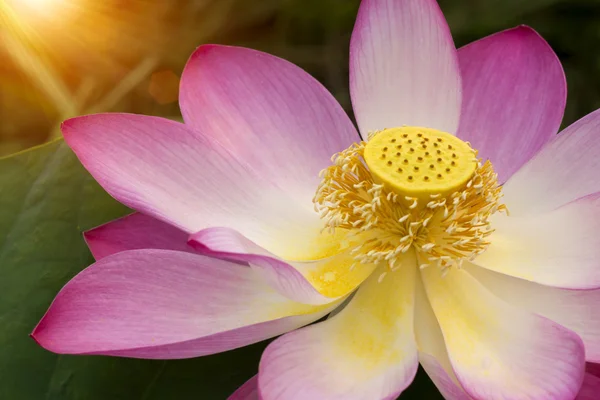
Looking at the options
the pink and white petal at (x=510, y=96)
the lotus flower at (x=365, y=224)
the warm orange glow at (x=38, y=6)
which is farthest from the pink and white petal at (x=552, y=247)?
the warm orange glow at (x=38, y=6)

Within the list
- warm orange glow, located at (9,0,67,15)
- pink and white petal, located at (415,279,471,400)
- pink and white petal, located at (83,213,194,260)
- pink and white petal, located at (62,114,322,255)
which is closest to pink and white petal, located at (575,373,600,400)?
pink and white petal, located at (415,279,471,400)

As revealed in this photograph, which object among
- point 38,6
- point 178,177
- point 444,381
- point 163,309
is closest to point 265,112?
point 178,177

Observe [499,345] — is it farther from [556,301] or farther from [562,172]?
[562,172]

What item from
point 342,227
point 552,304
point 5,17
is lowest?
point 552,304

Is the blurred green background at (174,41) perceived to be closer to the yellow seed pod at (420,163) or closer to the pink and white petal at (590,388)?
the yellow seed pod at (420,163)

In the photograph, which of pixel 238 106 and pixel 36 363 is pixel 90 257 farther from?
pixel 238 106

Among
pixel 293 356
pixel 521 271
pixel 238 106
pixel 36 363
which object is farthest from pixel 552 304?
pixel 36 363
